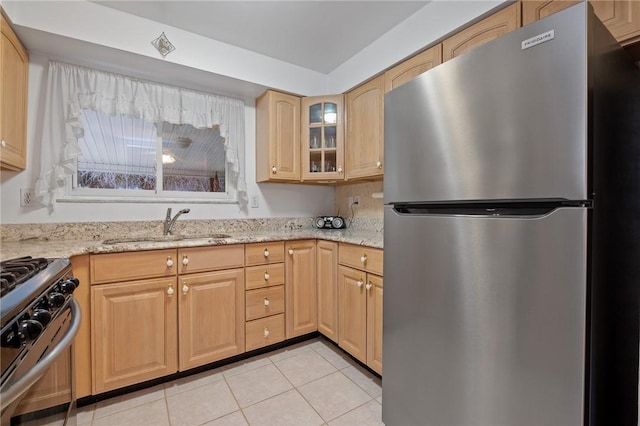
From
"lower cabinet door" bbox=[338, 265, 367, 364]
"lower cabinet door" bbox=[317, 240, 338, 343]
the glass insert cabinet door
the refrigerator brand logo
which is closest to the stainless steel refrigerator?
the refrigerator brand logo

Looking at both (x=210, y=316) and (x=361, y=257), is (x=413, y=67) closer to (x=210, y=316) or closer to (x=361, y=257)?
(x=361, y=257)

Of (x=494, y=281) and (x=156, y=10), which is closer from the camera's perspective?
(x=494, y=281)

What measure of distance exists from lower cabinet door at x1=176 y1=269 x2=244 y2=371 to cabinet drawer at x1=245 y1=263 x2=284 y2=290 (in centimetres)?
6

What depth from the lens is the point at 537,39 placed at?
0.84m

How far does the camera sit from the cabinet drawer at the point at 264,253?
6.68 ft

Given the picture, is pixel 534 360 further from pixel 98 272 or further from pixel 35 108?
pixel 35 108

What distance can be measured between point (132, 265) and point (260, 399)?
1043mm

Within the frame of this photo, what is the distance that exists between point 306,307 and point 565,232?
1.81 m

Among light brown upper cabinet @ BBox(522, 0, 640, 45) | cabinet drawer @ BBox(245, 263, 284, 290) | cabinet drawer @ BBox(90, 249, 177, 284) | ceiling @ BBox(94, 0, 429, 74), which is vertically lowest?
cabinet drawer @ BBox(245, 263, 284, 290)

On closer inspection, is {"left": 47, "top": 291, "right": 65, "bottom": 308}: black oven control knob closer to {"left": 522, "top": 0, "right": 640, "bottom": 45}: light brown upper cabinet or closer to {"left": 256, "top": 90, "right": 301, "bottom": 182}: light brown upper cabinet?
{"left": 256, "top": 90, "right": 301, "bottom": 182}: light brown upper cabinet

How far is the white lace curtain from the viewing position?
1.89m

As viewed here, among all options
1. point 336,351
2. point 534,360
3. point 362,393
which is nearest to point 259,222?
point 336,351

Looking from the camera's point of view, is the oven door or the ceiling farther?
the ceiling

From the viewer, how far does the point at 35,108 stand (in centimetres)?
187
